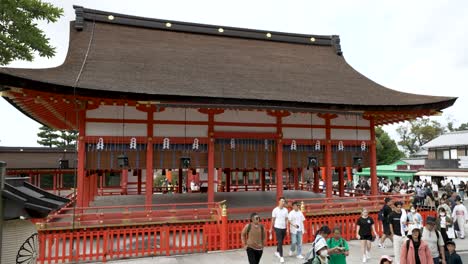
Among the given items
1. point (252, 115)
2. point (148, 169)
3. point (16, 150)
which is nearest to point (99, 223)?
point (148, 169)

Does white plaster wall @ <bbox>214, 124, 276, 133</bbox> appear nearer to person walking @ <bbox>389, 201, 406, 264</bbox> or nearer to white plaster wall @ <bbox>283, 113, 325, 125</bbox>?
white plaster wall @ <bbox>283, 113, 325, 125</bbox>

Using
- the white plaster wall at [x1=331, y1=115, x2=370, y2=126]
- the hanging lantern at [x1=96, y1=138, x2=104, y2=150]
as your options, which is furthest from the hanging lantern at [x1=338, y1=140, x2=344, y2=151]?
the hanging lantern at [x1=96, y1=138, x2=104, y2=150]

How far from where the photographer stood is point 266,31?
18875mm

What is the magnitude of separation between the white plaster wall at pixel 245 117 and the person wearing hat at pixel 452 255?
8105mm

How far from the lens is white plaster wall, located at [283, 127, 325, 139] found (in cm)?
1348

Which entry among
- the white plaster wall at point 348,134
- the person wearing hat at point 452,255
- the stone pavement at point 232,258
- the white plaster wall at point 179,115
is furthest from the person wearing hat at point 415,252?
the white plaster wall at point 348,134

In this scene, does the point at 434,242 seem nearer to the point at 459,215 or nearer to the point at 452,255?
the point at 452,255

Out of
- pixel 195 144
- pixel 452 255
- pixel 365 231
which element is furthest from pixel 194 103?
pixel 452 255

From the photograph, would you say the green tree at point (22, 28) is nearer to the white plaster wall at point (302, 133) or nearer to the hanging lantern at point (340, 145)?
the white plaster wall at point (302, 133)

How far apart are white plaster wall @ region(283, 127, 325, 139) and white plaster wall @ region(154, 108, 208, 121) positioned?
365cm

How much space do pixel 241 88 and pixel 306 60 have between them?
275 inches

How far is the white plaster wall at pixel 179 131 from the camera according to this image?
11.9 m

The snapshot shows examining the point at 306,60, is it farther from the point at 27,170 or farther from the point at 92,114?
the point at 27,170

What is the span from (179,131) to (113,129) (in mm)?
2430
